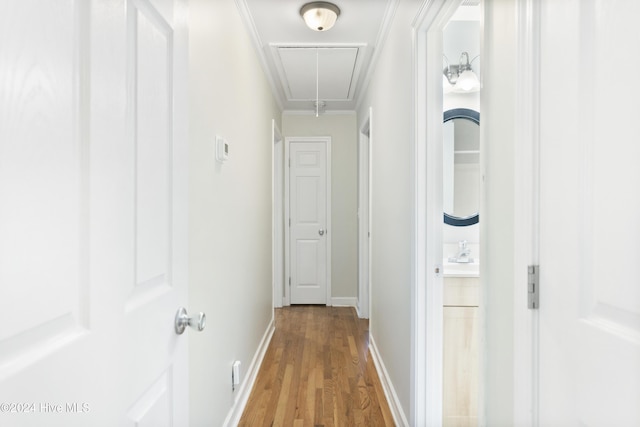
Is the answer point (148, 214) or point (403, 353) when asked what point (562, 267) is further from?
point (403, 353)

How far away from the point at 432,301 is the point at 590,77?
122 cm

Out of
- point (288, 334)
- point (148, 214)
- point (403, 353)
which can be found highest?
point (148, 214)

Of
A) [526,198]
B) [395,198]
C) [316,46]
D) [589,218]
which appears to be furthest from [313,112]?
[589,218]

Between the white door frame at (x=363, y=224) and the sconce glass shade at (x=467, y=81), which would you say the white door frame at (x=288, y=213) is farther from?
the sconce glass shade at (x=467, y=81)

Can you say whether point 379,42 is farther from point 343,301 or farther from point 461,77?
point 343,301

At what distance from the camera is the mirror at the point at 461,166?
8.43 feet

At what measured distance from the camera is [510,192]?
0.97 m

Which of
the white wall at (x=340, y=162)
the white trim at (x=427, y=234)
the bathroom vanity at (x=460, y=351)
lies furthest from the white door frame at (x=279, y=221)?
the white trim at (x=427, y=234)

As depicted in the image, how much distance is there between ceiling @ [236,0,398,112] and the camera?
7.58ft

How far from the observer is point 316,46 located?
2.84 m

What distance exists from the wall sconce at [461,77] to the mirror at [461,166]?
0.14m

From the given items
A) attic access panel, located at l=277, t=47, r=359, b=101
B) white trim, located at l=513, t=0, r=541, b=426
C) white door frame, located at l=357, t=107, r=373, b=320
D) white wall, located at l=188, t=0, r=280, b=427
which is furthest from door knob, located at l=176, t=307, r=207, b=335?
white door frame, located at l=357, t=107, r=373, b=320

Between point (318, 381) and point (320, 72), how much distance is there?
8.36ft

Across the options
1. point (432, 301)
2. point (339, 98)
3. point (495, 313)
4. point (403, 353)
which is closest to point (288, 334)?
point (403, 353)
